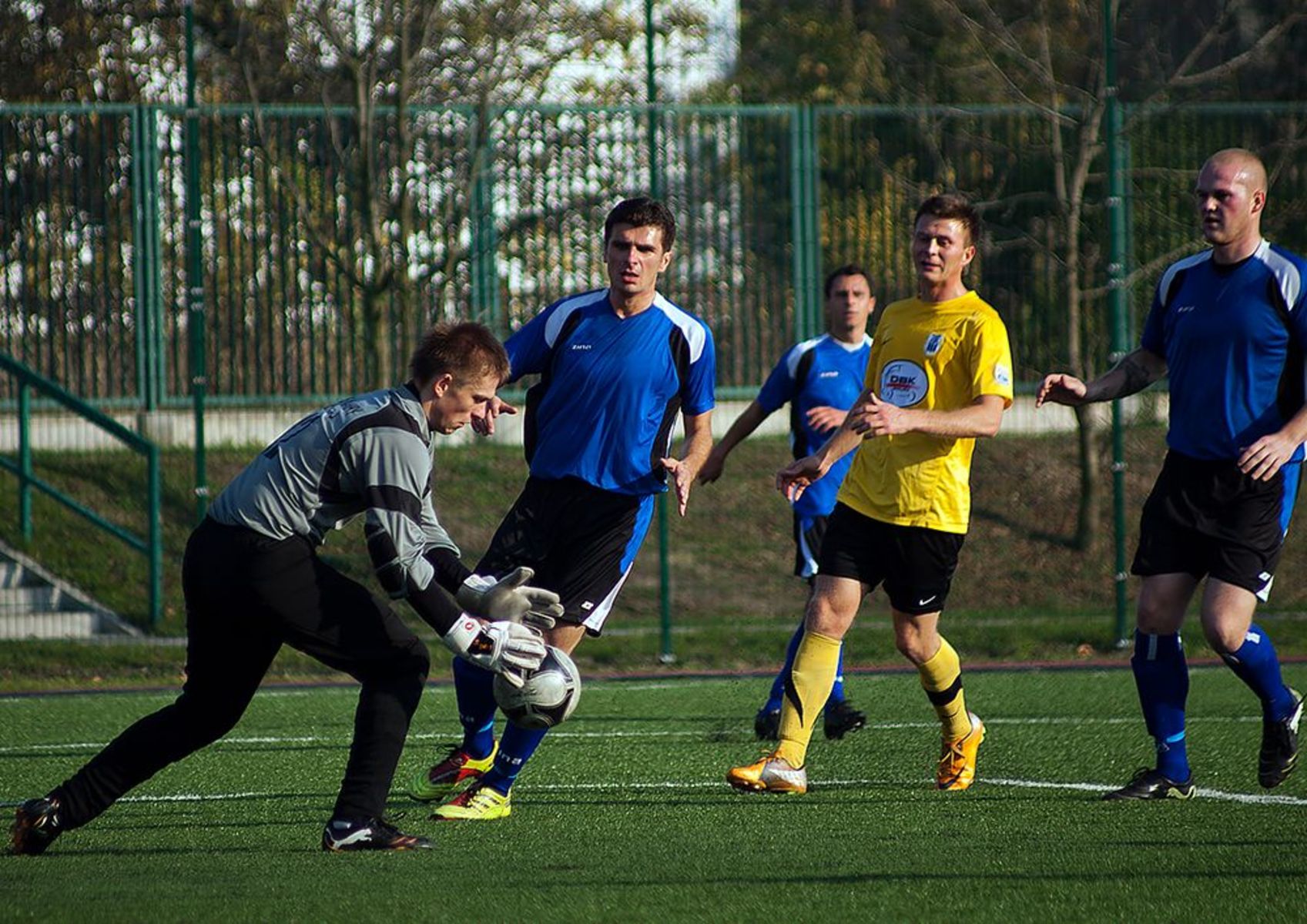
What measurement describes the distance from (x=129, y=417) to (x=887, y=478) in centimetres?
975

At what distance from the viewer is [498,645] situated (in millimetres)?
5234

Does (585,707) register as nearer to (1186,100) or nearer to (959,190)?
(959,190)

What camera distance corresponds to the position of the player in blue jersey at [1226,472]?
6.23m

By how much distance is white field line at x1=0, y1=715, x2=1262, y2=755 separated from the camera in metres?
8.30

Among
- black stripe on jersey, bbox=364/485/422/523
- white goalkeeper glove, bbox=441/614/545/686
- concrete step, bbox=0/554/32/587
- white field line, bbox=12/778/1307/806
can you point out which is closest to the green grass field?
white field line, bbox=12/778/1307/806

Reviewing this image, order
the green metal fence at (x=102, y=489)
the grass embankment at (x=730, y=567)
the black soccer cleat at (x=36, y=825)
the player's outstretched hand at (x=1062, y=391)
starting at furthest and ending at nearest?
the green metal fence at (x=102, y=489) < the grass embankment at (x=730, y=567) < the player's outstretched hand at (x=1062, y=391) < the black soccer cleat at (x=36, y=825)

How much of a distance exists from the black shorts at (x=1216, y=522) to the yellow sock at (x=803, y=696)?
3.92 feet

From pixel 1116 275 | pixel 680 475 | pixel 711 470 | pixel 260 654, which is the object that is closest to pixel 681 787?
pixel 680 475

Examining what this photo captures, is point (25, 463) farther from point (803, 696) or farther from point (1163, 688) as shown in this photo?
point (1163, 688)

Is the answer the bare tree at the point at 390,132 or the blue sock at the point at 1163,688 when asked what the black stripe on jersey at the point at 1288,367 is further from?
the bare tree at the point at 390,132

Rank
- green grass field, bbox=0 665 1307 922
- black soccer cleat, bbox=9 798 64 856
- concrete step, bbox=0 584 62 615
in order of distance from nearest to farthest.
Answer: green grass field, bbox=0 665 1307 922
black soccer cleat, bbox=9 798 64 856
concrete step, bbox=0 584 62 615

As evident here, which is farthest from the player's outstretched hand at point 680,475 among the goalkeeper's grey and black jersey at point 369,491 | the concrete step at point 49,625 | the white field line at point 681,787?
the concrete step at point 49,625

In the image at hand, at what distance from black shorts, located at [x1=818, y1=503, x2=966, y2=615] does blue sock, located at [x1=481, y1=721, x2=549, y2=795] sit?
1283 mm

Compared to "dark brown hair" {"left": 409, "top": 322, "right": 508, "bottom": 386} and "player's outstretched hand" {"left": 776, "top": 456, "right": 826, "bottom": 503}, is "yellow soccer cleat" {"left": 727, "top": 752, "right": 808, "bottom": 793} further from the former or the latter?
"dark brown hair" {"left": 409, "top": 322, "right": 508, "bottom": 386}
